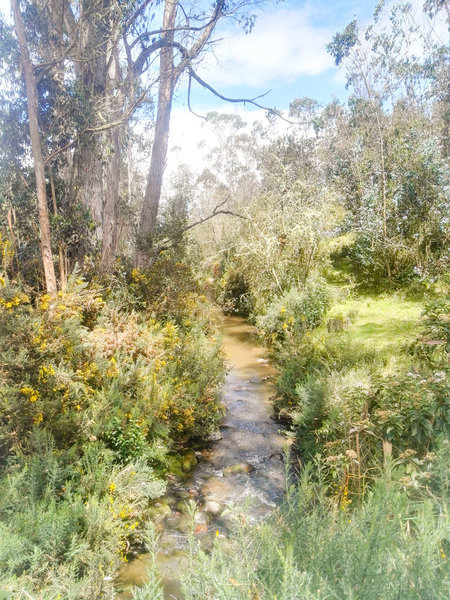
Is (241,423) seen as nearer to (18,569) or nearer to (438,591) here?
(18,569)

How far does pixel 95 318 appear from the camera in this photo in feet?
19.5

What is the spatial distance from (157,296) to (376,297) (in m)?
6.41

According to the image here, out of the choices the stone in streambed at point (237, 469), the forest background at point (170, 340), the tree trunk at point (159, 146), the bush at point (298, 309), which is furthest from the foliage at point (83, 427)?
the bush at point (298, 309)

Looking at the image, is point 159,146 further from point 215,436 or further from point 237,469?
point 237,469

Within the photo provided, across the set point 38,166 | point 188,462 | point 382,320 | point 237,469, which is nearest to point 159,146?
point 38,166

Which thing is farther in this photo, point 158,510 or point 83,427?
point 158,510

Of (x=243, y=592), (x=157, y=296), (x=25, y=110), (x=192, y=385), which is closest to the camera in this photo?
(x=243, y=592)

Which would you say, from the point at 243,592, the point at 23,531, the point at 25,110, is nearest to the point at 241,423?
the point at 23,531

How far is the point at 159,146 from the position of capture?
926cm

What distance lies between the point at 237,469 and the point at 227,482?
303 millimetres

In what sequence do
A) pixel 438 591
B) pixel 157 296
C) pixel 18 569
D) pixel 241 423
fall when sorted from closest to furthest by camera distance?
pixel 438 591, pixel 18 569, pixel 241 423, pixel 157 296

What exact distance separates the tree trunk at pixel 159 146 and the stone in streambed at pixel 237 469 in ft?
15.1

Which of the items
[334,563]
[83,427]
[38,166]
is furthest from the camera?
[38,166]

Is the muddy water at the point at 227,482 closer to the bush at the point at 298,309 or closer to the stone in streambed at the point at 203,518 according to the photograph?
the stone in streambed at the point at 203,518
